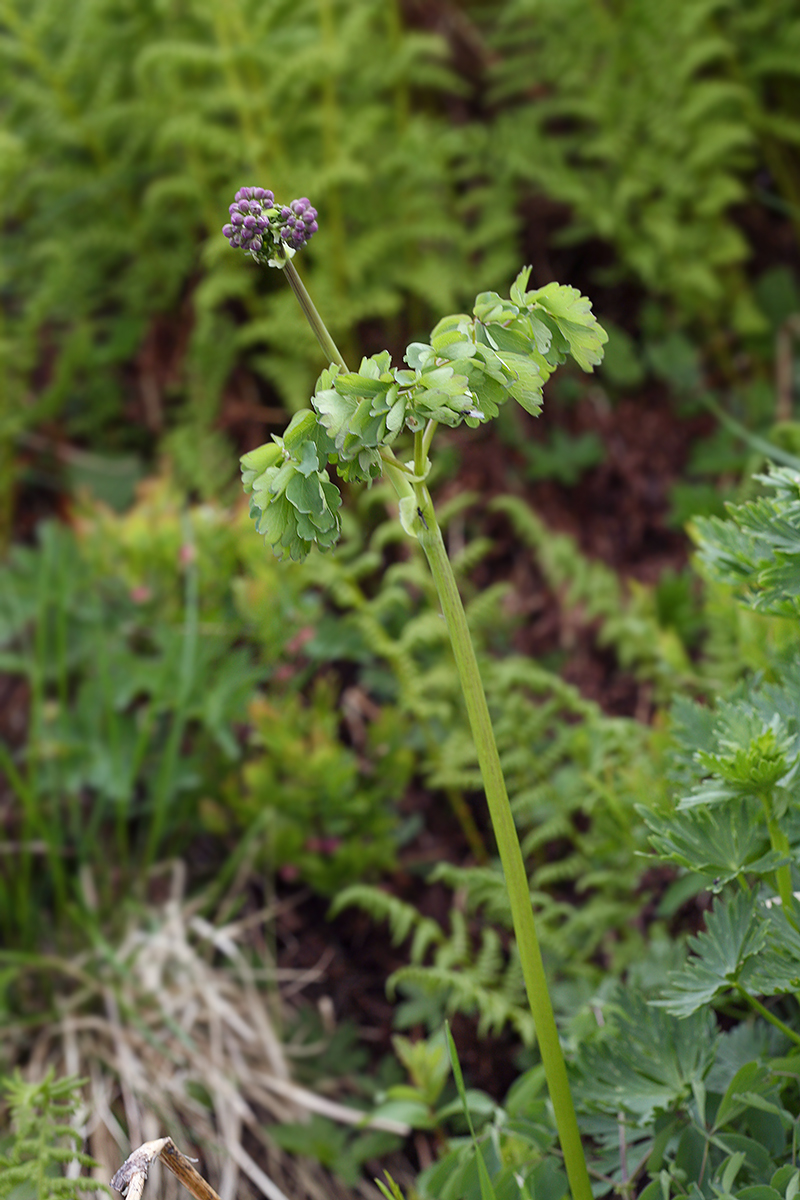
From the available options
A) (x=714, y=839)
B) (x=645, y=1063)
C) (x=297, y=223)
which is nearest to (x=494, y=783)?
(x=714, y=839)

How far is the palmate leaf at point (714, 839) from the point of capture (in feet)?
3.07

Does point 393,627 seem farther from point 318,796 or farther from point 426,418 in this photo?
point 426,418

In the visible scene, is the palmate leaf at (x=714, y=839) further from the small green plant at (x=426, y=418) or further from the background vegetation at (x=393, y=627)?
the small green plant at (x=426, y=418)

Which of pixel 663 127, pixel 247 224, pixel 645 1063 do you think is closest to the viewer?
pixel 247 224

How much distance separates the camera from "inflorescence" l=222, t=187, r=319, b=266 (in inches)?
30.5

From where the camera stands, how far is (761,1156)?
953mm

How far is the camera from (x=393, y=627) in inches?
82.9

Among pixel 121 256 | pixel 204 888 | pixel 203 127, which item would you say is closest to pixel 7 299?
pixel 121 256

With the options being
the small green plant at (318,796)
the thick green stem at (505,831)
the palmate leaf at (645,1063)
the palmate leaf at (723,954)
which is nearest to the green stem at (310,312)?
the thick green stem at (505,831)

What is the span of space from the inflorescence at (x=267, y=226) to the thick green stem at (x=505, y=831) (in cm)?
23

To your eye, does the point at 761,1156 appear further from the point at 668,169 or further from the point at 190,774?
the point at 668,169

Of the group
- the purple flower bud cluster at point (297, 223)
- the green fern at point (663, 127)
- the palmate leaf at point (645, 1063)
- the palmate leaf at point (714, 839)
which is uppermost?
the green fern at point (663, 127)

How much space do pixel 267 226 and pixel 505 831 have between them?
1.86 ft

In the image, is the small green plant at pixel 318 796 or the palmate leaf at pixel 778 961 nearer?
the palmate leaf at pixel 778 961
